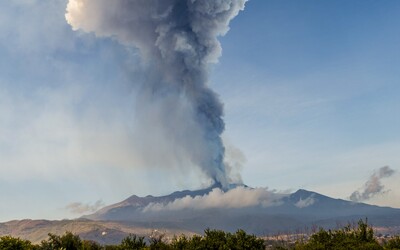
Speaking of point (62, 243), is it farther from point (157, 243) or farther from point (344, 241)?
point (344, 241)

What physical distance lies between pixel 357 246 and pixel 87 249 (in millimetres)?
47084

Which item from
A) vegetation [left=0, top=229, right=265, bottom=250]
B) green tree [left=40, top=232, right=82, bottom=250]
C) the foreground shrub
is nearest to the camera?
green tree [left=40, top=232, right=82, bottom=250]

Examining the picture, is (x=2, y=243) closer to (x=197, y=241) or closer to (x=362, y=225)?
(x=197, y=241)

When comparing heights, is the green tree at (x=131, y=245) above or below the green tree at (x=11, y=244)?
below

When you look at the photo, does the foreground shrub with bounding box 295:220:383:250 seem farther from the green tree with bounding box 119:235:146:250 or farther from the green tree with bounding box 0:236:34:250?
the green tree with bounding box 0:236:34:250

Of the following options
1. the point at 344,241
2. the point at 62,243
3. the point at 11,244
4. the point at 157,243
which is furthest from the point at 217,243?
the point at 11,244

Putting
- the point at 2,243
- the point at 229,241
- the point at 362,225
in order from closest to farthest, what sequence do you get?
1. the point at 2,243
2. the point at 229,241
3. the point at 362,225

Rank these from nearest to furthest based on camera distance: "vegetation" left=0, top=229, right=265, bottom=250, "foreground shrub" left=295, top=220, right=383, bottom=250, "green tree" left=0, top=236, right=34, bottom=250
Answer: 1. "green tree" left=0, top=236, right=34, bottom=250
2. "vegetation" left=0, top=229, right=265, bottom=250
3. "foreground shrub" left=295, top=220, right=383, bottom=250

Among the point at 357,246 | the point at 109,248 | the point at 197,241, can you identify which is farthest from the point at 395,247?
the point at 109,248

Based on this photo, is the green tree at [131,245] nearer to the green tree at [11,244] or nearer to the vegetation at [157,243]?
the vegetation at [157,243]

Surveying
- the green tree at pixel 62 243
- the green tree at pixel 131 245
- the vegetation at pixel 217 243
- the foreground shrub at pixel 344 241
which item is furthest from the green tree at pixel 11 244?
the foreground shrub at pixel 344 241

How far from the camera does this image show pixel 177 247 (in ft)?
246

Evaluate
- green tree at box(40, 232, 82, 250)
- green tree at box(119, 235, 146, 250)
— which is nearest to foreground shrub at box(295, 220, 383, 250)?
green tree at box(119, 235, 146, 250)

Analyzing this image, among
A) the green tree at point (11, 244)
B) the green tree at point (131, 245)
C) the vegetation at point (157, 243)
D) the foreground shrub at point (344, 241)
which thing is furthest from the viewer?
the green tree at point (131, 245)
